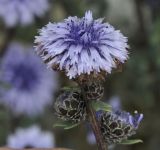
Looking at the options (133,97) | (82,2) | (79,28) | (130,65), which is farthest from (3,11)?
(79,28)

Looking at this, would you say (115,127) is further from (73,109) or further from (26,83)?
(26,83)

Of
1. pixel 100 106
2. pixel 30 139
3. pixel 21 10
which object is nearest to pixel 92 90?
pixel 100 106

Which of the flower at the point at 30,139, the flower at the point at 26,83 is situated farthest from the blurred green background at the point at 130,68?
the flower at the point at 30,139

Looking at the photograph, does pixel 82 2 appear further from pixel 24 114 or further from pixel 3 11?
pixel 24 114

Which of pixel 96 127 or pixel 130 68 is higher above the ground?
pixel 130 68

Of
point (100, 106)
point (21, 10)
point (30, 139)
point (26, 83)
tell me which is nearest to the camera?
point (100, 106)

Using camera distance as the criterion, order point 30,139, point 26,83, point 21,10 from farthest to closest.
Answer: point 26,83 < point 21,10 < point 30,139

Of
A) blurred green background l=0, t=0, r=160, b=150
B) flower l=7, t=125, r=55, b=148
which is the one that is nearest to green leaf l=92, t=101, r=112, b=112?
flower l=7, t=125, r=55, b=148

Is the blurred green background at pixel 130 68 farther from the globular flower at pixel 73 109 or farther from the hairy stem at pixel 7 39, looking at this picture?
the globular flower at pixel 73 109
